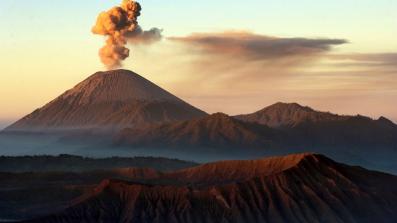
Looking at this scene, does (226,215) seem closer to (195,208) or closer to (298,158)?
(195,208)

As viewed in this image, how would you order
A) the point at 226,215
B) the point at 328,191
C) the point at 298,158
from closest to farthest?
the point at 226,215
the point at 328,191
the point at 298,158

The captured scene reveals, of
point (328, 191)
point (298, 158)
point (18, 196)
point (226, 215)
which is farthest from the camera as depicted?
point (18, 196)

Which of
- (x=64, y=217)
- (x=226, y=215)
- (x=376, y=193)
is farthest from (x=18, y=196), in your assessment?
(x=376, y=193)

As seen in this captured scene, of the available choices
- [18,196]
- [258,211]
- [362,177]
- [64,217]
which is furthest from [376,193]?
[18,196]

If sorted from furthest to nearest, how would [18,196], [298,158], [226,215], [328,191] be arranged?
[18,196] → [298,158] → [328,191] → [226,215]

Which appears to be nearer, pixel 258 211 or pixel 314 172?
pixel 258 211

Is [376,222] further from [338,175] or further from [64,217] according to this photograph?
[64,217]
